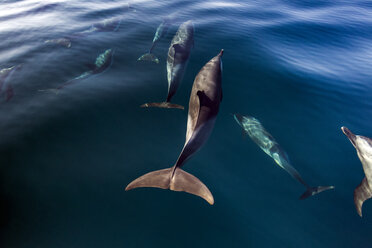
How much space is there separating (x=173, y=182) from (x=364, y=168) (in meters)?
5.49

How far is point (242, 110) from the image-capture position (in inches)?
278

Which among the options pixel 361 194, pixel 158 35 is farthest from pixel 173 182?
pixel 158 35

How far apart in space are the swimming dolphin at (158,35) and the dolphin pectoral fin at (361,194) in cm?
833

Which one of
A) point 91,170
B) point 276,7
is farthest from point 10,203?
point 276,7

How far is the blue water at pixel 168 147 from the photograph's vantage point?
4164mm

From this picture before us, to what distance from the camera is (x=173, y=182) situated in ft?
14.4

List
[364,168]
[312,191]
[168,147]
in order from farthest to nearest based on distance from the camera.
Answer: [168,147] → [364,168] → [312,191]

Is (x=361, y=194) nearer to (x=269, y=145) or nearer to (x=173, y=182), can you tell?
(x=269, y=145)

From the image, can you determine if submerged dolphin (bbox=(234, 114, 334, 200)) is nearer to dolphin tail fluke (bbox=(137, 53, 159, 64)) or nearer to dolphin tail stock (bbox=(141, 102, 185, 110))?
dolphin tail stock (bbox=(141, 102, 185, 110))

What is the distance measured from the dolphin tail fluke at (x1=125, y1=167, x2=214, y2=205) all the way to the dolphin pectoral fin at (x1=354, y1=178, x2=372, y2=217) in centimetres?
391

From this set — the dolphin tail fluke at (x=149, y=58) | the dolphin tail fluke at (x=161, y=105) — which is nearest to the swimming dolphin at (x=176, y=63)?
the dolphin tail fluke at (x=161, y=105)

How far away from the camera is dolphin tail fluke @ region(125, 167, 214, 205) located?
4.27m

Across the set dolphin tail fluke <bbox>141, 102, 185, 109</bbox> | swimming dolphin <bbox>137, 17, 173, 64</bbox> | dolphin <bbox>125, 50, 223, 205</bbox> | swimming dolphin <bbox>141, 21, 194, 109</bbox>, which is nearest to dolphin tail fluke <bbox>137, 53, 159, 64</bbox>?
swimming dolphin <bbox>137, 17, 173, 64</bbox>

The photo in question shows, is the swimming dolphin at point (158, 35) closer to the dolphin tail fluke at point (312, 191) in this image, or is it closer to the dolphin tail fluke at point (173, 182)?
the dolphin tail fluke at point (173, 182)
